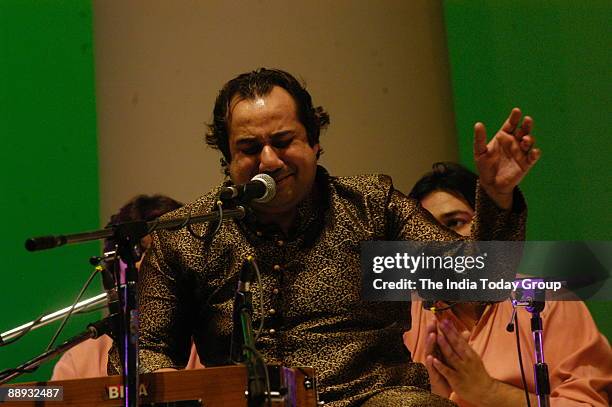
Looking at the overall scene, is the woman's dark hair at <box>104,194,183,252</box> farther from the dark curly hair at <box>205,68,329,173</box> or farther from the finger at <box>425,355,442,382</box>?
the finger at <box>425,355,442,382</box>

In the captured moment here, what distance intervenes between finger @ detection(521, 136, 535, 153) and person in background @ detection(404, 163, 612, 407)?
0.59m

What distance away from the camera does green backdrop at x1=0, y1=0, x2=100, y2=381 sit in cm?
437

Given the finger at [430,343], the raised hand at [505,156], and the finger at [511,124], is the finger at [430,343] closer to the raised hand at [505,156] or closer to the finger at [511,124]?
the raised hand at [505,156]

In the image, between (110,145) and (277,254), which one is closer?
(277,254)

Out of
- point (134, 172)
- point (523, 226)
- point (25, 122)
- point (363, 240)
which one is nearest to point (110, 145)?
point (134, 172)

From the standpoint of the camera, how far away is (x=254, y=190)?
200 centimetres

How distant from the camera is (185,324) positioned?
7.69 feet

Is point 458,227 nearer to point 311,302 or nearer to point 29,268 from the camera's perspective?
point 311,302

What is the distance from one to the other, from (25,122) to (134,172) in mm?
1069

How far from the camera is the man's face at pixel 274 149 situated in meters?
2.26

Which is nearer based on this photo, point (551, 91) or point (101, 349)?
point (101, 349)

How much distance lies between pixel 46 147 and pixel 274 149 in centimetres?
252

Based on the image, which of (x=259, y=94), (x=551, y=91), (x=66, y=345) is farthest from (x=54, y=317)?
(x=551, y=91)

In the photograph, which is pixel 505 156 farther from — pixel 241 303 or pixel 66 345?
pixel 66 345
